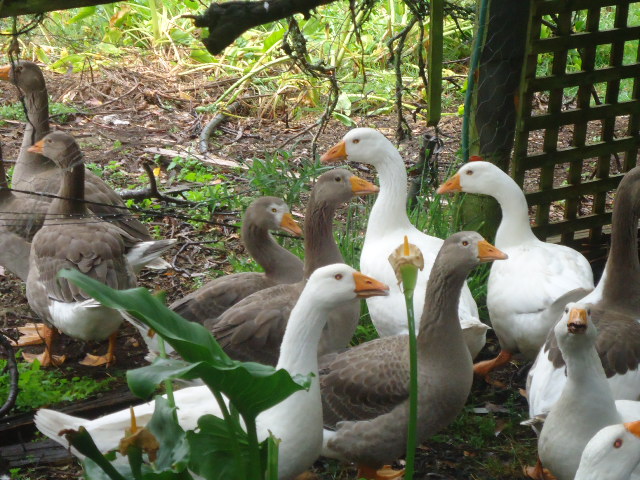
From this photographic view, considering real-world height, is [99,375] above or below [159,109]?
below

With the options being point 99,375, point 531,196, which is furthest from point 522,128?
point 99,375

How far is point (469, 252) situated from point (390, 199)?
1.16 metres

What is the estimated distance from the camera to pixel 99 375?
466 cm

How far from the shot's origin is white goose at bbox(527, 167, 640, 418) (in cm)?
368

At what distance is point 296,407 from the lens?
3.03 metres

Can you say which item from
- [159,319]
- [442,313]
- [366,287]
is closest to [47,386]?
[366,287]

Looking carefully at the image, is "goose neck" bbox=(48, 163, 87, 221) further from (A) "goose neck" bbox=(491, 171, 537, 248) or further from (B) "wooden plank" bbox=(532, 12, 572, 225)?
(B) "wooden plank" bbox=(532, 12, 572, 225)

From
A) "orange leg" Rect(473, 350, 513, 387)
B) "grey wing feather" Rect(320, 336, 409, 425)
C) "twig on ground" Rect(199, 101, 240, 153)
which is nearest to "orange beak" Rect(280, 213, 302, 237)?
"grey wing feather" Rect(320, 336, 409, 425)

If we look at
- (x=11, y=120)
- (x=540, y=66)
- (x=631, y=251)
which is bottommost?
(x=631, y=251)

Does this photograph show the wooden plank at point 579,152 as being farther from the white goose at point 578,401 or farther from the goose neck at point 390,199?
the white goose at point 578,401

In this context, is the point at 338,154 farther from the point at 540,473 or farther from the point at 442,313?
the point at 540,473

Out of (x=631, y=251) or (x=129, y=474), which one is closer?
(x=129, y=474)

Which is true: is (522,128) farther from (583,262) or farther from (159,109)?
(159,109)

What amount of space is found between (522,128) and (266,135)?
10.8ft
